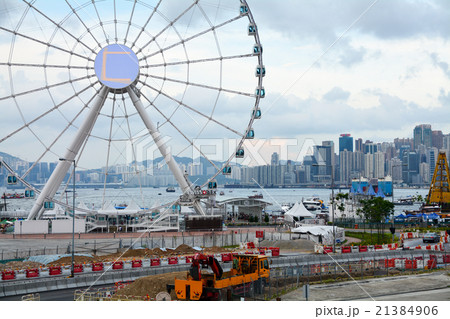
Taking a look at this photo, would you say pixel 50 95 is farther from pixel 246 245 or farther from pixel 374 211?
pixel 374 211

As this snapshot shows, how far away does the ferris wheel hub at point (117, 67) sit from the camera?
57888 millimetres

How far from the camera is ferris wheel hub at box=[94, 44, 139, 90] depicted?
5789 cm

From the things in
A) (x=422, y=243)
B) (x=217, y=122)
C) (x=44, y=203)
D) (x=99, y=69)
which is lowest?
(x=422, y=243)

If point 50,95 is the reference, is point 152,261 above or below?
below

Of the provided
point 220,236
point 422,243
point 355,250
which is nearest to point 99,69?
point 220,236

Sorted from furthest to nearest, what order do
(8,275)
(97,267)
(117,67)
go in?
(117,67) < (97,267) < (8,275)

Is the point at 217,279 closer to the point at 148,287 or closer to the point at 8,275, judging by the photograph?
the point at 148,287

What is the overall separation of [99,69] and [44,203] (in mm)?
17649

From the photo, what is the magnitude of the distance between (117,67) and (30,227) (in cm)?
2227

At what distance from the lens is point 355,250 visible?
5259 cm

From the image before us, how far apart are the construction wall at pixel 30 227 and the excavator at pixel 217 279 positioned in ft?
136

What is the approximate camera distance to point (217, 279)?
86.1ft

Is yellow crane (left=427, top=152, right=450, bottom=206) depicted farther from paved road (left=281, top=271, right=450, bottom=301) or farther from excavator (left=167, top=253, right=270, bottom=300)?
excavator (left=167, top=253, right=270, bottom=300)

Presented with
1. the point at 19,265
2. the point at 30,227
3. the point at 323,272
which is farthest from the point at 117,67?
the point at 323,272
